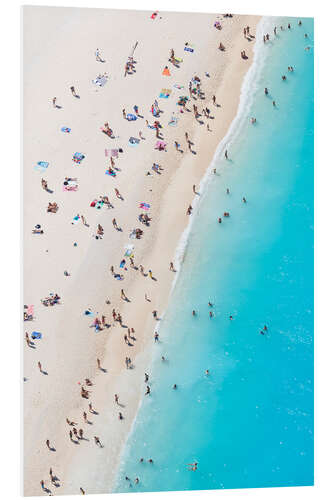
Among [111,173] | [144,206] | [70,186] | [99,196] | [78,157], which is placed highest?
[78,157]

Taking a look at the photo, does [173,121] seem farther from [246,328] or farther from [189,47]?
[246,328]

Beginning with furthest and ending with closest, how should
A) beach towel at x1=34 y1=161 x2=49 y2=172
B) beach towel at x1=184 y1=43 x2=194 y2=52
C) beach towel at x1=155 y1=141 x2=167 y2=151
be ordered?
beach towel at x1=184 y1=43 x2=194 y2=52 → beach towel at x1=155 y1=141 x2=167 y2=151 → beach towel at x1=34 y1=161 x2=49 y2=172

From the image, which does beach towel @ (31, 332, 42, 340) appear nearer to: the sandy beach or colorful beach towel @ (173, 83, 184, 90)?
the sandy beach

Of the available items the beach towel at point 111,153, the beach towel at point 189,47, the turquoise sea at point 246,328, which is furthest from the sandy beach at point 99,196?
the turquoise sea at point 246,328

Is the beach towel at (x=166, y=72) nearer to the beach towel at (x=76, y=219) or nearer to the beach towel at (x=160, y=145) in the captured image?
the beach towel at (x=160, y=145)

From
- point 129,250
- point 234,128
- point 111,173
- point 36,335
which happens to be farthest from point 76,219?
point 234,128

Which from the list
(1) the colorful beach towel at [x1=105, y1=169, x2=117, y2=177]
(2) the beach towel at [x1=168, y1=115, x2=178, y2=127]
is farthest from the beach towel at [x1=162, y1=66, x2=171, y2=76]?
(1) the colorful beach towel at [x1=105, y1=169, x2=117, y2=177]
